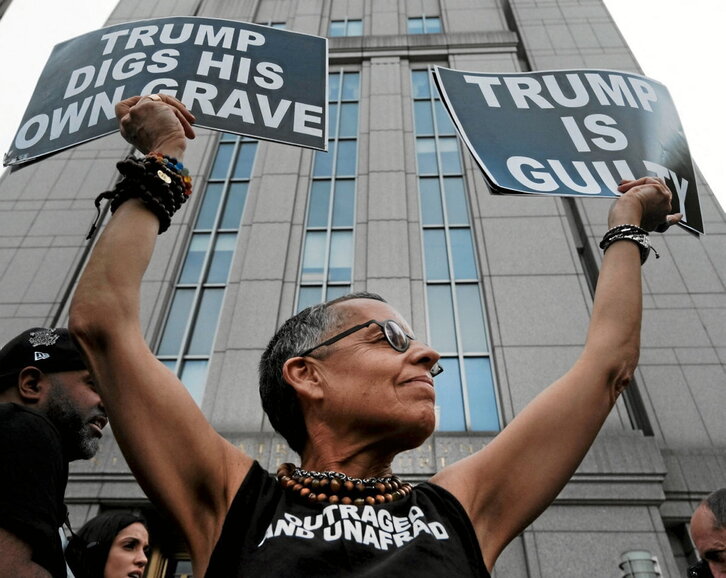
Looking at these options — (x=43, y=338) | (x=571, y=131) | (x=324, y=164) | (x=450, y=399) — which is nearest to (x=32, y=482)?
(x=43, y=338)

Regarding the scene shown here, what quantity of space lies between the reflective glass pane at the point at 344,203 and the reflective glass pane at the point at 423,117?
2425 mm

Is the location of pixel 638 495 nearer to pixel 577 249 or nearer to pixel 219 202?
pixel 577 249

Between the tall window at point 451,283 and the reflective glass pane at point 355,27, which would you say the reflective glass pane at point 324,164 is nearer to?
the tall window at point 451,283

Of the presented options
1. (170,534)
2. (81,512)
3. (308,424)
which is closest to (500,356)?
(170,534)

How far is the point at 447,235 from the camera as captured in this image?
1124 centimetres

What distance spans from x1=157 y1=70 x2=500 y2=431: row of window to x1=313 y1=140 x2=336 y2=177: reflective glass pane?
2 cm

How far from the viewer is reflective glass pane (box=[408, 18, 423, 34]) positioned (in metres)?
16.5

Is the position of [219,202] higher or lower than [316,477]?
higher

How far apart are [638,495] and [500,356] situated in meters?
2.83

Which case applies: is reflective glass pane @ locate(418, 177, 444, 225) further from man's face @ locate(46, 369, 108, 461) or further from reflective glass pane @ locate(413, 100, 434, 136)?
man's face @ locate(46, 369, 108, 461)

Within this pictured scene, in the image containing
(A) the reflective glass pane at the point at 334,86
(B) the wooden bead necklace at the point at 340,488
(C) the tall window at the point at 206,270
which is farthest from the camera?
(A) the reflective glass pane at the point at 334,86

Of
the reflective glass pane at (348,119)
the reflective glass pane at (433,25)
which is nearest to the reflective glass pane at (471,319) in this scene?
the reflective glass pane at (348,119)

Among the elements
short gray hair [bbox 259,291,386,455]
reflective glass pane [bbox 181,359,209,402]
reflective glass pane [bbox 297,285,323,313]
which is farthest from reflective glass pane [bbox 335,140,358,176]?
short gray hair [bbox 259,291,386,455]

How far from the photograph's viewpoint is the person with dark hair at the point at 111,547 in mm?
2906
